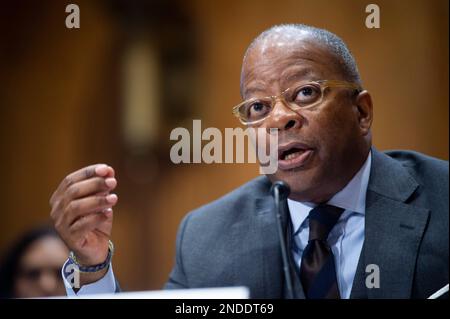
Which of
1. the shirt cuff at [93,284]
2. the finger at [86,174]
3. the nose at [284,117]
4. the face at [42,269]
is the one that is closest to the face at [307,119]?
the nose at [284,117]

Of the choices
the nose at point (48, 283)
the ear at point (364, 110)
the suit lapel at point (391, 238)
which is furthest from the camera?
the nose at point (48, 283)

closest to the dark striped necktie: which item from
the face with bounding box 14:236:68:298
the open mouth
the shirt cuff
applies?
the open mouth

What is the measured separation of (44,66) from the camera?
187cm

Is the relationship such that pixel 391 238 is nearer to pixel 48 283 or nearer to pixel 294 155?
pixel 294 155

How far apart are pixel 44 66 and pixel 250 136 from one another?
69 cm

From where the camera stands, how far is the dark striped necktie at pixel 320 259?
1.54m

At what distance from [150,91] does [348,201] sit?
2.27 ft

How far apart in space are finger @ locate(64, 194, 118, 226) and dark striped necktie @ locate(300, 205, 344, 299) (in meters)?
0.52

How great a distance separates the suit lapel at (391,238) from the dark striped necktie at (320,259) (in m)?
0.07

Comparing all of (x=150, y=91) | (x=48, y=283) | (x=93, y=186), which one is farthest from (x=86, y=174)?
(x=48, y=283)

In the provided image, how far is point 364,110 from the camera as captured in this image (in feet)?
5.50

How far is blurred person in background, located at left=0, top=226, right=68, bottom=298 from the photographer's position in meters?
1.88

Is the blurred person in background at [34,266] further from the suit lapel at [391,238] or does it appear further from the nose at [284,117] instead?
the suit lapel at [391,238]
